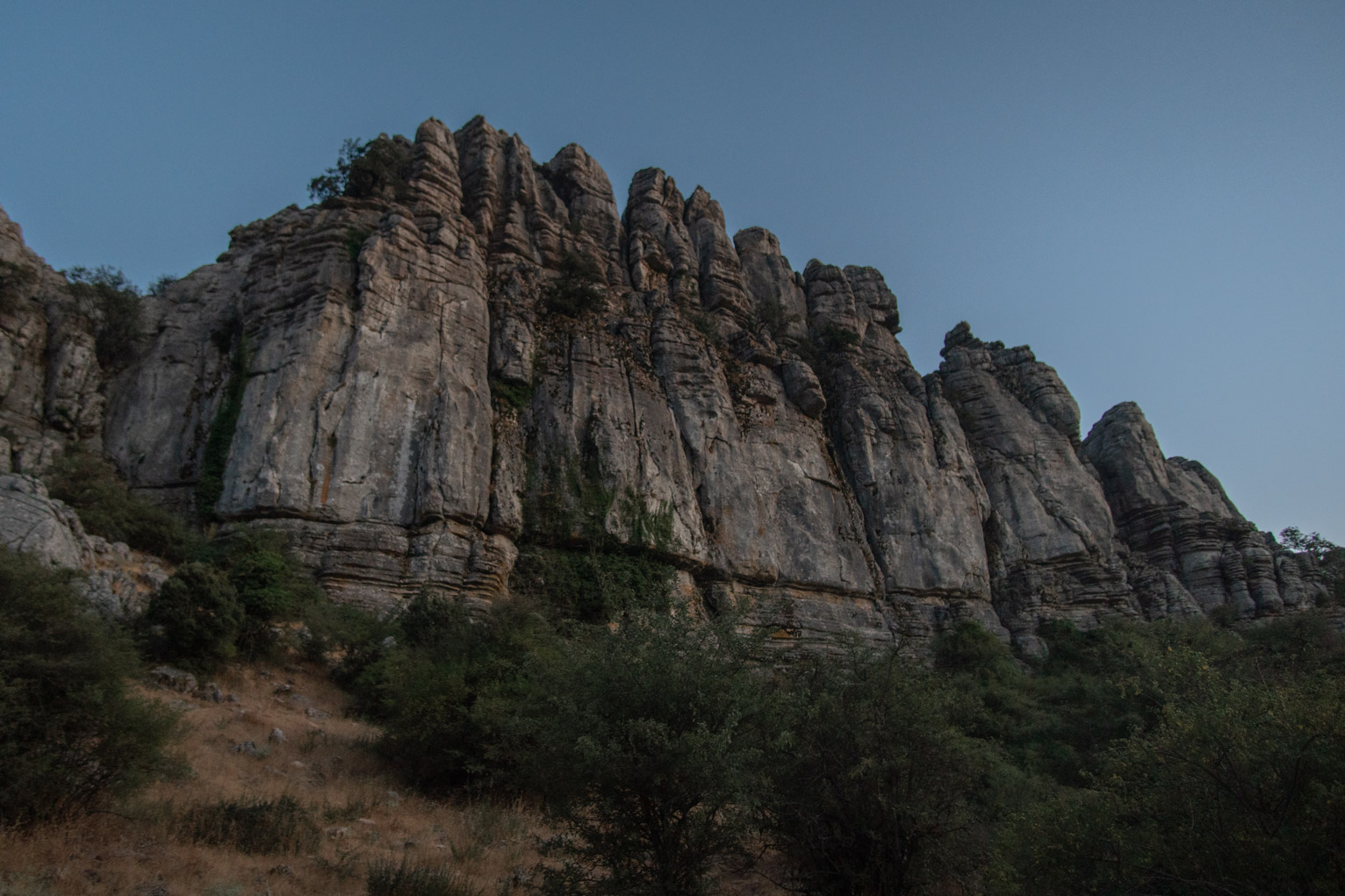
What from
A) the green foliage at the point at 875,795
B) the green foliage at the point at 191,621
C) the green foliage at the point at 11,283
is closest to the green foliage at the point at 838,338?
the green foliage at the point at 875,795

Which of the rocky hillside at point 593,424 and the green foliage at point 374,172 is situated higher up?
the green foliage at point 374,172

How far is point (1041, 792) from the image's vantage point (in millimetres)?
14688

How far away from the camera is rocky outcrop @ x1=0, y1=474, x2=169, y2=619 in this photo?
14305 mm

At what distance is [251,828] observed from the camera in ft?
27.2

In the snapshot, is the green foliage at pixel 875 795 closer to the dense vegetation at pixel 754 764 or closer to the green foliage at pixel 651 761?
the dense vegetation at pixel 754 764

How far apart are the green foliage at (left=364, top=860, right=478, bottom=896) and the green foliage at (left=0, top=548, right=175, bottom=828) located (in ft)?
9.36

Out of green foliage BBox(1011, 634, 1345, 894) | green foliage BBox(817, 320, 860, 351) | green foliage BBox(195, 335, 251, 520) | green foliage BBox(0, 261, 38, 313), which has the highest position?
green foliage BBox(817, 320, 860, 351)

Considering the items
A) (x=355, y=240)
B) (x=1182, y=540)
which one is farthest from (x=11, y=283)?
(x=1182, y=540)

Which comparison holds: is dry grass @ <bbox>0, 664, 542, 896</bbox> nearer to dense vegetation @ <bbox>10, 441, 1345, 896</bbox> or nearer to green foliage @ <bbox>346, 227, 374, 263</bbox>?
dense vegetation @ <bbox>10, 441, 1345, 896</bbox>

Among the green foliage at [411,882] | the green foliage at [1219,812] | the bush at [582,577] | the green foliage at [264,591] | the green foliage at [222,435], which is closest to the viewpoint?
the green foliage at [1219,812]

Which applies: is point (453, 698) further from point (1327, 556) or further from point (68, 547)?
point (1327, 556)

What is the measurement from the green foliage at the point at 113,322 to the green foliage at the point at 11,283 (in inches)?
73.1

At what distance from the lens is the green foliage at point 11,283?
23.5 m

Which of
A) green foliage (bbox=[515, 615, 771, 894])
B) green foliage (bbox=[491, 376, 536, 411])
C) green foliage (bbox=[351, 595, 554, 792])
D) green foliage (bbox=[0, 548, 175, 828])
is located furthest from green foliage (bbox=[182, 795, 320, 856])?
green foliage (bbox=[491, 376, 536, 411])
